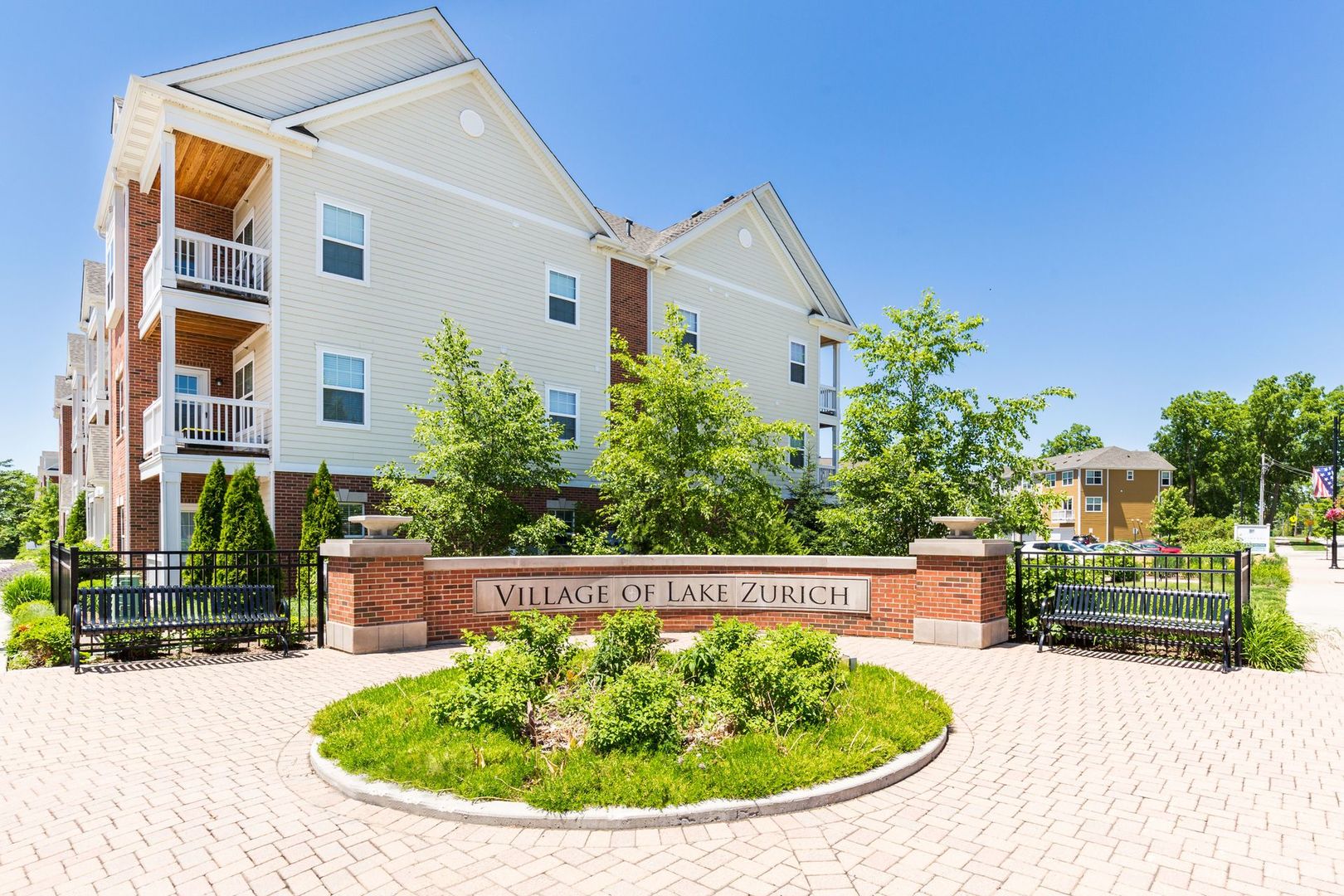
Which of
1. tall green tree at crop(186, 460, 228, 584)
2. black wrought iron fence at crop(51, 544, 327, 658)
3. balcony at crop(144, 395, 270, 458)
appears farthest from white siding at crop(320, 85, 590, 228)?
black wrought iron fence at crop(51, 544, 327, 658)

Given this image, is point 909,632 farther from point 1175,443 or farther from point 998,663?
Result: point 1175,443

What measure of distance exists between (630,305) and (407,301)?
6422 mm

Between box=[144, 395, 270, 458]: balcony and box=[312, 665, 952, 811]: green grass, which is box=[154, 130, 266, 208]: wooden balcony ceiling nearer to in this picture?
box=[144, 395, 270, 458]: balcony

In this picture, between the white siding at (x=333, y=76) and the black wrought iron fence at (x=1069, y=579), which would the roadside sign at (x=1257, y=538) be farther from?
the white siding at (x=333, y=76)

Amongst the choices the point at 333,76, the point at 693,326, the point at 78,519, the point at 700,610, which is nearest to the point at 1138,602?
the point at 700,610

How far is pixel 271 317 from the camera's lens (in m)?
14.9

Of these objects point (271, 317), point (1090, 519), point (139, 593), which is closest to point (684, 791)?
point (139, 593)

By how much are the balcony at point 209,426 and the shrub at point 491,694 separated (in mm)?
10883

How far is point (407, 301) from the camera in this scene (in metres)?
17.0

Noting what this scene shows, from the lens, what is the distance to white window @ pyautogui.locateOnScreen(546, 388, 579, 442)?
19.3 metres

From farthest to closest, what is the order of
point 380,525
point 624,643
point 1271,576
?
point 1271,576 → point 380,525 → point 624,643

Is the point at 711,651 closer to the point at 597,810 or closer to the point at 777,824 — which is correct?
the point at 777,824

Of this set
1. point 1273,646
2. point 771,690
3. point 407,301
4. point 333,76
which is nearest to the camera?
point 771,690

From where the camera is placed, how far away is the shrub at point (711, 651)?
6.67 metres
